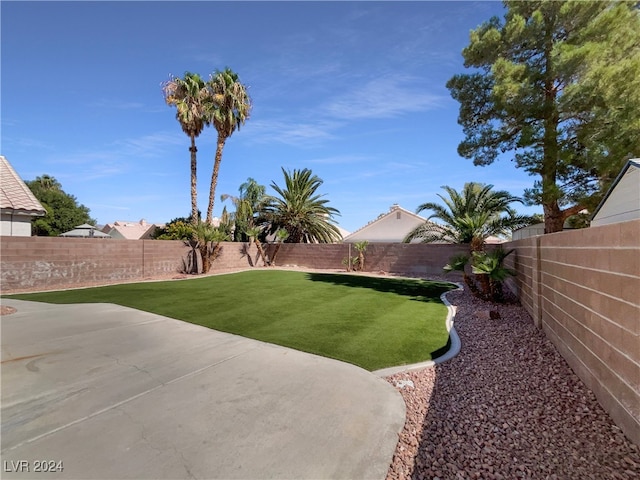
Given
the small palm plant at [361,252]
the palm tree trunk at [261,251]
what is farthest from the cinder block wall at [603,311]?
the palm tree trunk at [261,251]

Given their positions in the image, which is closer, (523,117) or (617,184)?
(617,184)

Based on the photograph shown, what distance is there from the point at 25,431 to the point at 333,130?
15324 millimetres

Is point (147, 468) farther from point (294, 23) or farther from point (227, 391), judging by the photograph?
point (294, 23)

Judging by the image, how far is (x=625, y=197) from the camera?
23.8ft

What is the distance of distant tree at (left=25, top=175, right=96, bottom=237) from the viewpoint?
97.2 feet

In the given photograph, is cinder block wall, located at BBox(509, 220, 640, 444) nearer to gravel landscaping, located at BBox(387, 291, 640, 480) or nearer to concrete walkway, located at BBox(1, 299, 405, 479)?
gravel landscaping, located at BBox(387, 291, 640, 480)

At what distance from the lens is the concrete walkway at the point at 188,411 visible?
237 centimetres

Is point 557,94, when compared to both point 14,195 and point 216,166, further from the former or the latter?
point 14,195

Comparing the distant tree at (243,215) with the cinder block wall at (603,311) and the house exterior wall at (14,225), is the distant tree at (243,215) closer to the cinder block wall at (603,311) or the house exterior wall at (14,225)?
the house exterior wall at (14,225)

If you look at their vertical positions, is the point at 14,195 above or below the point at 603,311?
above

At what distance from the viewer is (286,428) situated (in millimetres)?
2822

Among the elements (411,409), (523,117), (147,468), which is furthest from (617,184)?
(147,468)

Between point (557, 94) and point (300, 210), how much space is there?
51.8 ft

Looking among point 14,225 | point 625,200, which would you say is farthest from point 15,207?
point 625,200
